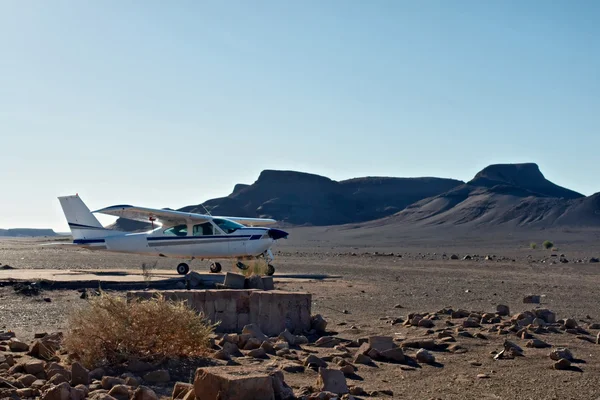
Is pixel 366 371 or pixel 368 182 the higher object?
pixel 368 182

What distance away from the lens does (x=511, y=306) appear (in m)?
18.8

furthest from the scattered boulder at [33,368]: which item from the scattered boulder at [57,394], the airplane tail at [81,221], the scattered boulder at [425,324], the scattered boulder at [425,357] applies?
the airplane tail at [81,221]

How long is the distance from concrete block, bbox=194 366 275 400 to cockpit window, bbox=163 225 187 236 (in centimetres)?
2336

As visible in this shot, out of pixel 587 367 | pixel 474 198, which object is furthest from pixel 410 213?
pixel 587 367

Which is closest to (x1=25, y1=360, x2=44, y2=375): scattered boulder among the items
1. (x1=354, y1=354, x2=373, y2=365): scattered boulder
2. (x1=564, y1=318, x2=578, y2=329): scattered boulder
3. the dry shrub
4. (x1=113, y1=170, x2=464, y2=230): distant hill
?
the dry shrub

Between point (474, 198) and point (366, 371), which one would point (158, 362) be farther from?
point (474, 198)

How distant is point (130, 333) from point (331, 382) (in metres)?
2.69

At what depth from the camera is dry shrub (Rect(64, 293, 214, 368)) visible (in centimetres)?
941

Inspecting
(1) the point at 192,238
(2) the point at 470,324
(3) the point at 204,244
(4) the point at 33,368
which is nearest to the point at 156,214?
(1) the point at 192,238

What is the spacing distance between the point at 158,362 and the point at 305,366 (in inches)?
67.9

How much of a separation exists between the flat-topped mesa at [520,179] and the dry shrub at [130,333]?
128418 millimetres

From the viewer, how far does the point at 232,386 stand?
6965mm

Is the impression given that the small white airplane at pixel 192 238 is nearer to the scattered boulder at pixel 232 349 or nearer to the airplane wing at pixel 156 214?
the airplane wing at pixel 156 214

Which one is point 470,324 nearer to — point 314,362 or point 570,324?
point 570,324
